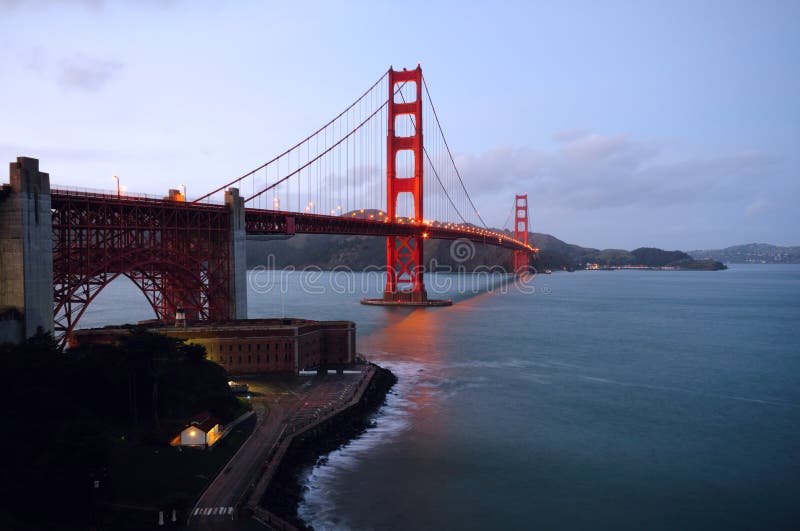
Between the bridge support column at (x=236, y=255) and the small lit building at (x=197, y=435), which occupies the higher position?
the bridge support column at (x=236, y=255)

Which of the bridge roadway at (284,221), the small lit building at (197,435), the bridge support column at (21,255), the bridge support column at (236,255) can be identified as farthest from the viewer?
the bridge support column at (236,255)

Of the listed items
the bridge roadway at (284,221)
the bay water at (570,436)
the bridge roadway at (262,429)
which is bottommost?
the bay water at (570,436)

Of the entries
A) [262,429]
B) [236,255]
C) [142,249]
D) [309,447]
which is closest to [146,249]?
[142,249]

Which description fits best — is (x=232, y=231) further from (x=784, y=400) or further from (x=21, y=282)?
(x=784, y=400)

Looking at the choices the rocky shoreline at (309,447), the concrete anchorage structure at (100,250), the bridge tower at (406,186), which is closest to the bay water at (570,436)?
the rocky shoreline at (309,447)

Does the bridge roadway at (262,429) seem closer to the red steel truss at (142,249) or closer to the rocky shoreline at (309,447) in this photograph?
the rocky shoreline at (309,447)

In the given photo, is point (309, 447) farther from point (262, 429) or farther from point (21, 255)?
point (21, 255)

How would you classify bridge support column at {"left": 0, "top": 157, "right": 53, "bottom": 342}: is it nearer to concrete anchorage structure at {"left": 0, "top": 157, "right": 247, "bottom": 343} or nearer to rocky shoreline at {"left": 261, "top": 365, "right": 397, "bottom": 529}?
concrete anchorage structure at {"left": 0, "top": 157, "right": 247, "bottom": 343}
